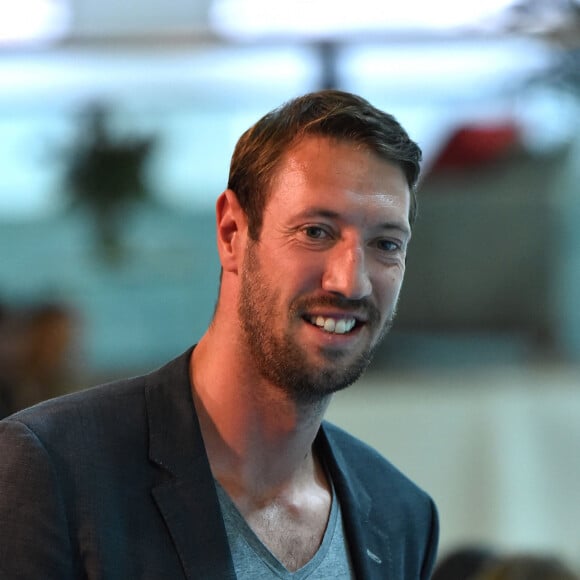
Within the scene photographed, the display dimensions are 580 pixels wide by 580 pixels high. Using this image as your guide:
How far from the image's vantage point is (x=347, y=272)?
1.37 meters

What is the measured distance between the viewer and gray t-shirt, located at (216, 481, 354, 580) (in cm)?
139

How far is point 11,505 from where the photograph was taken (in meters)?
1.23

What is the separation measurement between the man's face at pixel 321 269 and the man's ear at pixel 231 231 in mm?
31

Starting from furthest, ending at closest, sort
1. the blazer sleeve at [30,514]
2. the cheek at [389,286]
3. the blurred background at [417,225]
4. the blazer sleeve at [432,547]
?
the blurred background at [417,225] < the blazer sleeve at [432,547] < the cheek at [389,286] < the blazer sleeve at [30,514]

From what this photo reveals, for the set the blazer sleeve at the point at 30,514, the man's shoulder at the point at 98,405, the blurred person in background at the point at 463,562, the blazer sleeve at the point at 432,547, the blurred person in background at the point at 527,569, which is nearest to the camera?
the blazer sleeve at the point at 30,514

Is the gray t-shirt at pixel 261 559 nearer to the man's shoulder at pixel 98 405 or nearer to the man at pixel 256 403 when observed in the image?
the man at pixel 256 403

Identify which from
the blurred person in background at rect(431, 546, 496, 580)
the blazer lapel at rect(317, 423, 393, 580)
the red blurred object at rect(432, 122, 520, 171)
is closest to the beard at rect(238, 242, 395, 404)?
the blazer lapel at rect(317, 423, 393, 580)

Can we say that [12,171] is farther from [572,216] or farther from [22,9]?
[572,216]

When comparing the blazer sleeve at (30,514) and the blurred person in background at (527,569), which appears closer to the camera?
the blazer sleeve at (30,514)

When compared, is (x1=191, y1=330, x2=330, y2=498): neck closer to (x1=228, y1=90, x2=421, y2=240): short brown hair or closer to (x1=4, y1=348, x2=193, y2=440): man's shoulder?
(x1=4, y1=348, x2=193, y2=440): man's shoulder

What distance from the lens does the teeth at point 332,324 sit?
4.54 ft

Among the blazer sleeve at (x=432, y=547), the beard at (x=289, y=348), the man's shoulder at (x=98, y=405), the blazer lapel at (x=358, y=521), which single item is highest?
the beard at (x=289, y=348)

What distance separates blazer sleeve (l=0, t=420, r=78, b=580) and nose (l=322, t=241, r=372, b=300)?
432 millimetres

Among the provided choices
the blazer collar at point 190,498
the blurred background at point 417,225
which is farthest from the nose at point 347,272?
the blurred background at point 417,225
